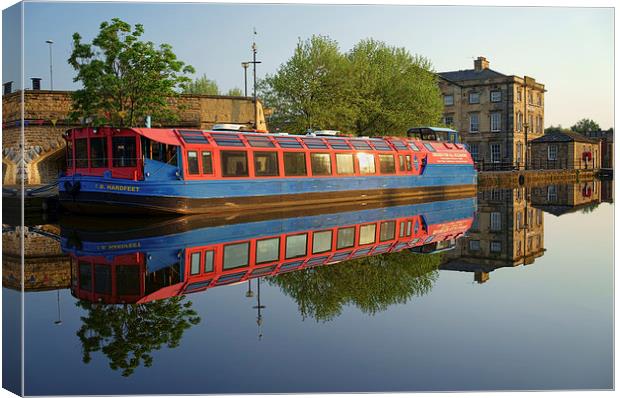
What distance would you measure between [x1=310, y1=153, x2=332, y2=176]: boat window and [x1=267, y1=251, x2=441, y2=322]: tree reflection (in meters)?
13.5

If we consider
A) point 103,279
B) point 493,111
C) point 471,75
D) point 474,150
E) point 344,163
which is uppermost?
point 471,75

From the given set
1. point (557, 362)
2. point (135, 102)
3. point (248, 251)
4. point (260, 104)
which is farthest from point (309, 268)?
point (260, 104)

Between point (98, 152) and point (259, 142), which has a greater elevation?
point (259, 142)

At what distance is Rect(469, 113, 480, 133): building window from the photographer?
6397 cm

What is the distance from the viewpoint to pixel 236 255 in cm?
1238

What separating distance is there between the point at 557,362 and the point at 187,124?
3189cm

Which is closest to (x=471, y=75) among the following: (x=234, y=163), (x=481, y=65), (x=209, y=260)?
(x=481, y=65)

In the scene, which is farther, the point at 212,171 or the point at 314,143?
the point at 314,143

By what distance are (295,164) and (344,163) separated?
305 cm

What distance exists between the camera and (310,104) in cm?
4094

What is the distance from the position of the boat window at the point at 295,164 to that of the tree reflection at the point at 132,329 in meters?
15.8

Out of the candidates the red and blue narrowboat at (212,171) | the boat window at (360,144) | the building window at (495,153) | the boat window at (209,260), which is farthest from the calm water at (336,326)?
the building window at (495,153)

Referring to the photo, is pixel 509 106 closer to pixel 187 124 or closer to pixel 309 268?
pixel 187 124

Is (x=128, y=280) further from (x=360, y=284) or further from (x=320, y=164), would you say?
(x=320, y=164)
